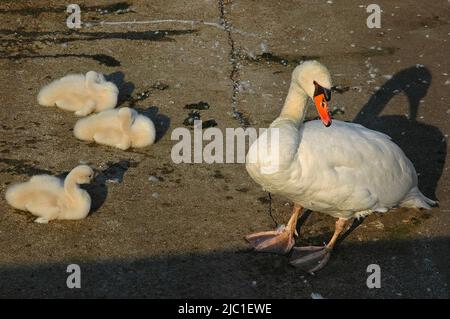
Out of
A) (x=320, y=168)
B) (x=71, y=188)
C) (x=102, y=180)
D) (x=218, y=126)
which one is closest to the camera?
(x=320, y=168)

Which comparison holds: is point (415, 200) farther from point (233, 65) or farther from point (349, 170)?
point (233, 65)

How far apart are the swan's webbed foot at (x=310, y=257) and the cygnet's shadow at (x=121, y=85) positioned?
119 inches

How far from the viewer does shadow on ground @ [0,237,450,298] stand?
523 centimetres

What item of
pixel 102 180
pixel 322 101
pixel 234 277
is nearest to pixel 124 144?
pixel 102 180

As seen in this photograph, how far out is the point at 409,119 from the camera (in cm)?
774

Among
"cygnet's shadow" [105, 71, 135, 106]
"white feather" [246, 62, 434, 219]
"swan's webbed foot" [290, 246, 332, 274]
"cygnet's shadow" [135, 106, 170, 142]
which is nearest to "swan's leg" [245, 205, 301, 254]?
"swan's webbed foot" [290, 246, 332, 274]

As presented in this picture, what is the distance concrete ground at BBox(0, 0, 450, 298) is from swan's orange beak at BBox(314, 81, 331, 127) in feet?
3.58

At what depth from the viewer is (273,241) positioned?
5.78 meters

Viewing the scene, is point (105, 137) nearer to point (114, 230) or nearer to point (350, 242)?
point (114, 230)

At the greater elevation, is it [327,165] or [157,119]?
[157,119]

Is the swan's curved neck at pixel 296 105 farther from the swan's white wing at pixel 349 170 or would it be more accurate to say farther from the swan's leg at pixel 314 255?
the swan's leg at pixel 314 255

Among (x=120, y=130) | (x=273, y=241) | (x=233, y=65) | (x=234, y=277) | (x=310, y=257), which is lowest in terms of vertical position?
(x=234, y=277)

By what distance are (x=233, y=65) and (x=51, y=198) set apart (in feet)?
11.0

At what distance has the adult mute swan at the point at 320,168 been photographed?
17.7 ft
